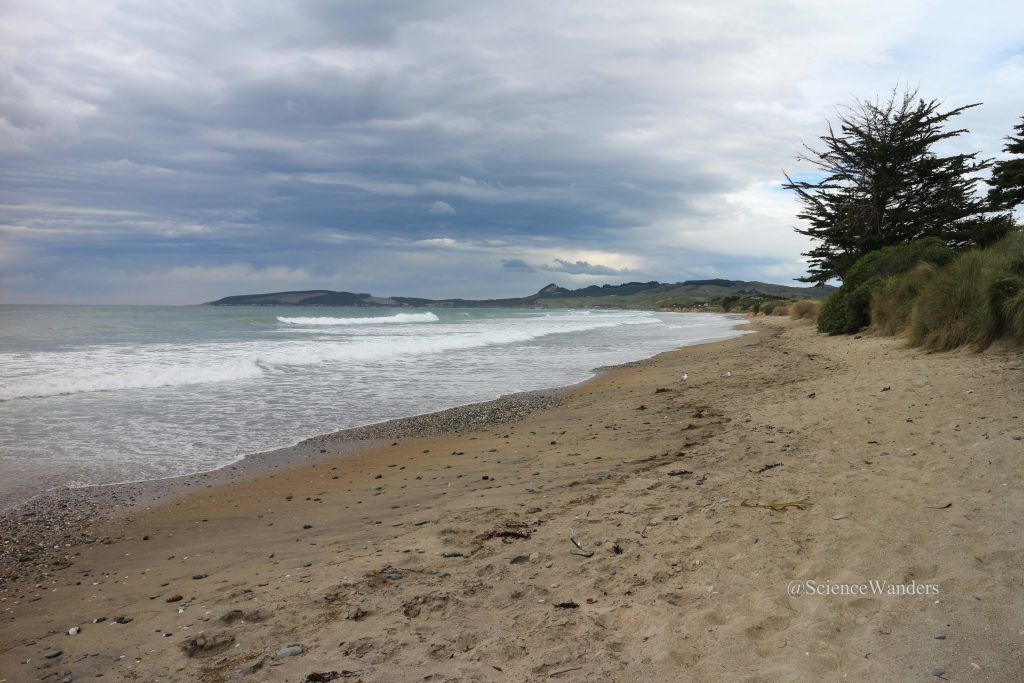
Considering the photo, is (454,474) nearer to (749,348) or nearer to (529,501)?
(529,501)

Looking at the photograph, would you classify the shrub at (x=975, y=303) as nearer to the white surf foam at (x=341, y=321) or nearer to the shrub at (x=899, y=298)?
the shrub at (x=899, y=298)

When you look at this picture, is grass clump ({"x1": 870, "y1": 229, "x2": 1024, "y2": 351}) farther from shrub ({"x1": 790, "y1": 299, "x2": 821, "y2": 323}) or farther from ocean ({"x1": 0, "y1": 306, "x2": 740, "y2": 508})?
shrub ({"x1": 790, "y1": 299, "x2": 821, "y2": 323})

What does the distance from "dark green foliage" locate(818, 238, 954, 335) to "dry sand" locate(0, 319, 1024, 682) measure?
13040 millimetres

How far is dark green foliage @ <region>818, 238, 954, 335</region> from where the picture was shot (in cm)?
1827

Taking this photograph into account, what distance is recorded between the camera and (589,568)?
3912 mm

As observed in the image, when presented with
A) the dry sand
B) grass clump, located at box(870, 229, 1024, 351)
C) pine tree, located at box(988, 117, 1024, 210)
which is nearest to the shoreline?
the dry sand

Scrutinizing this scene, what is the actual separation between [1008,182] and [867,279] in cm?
1194

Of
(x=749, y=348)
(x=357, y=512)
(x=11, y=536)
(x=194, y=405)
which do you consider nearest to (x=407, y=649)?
(x=357, y=512)

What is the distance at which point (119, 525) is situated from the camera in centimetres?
562

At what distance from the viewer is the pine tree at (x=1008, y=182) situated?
963 inches

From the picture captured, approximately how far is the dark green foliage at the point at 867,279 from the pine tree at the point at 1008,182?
8.05 meters

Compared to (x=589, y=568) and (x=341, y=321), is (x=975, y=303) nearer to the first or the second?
(x=589, y=568)

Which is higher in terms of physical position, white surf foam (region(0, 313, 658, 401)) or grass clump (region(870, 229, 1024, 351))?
grass clump (region(870, 229, 1024, 351))

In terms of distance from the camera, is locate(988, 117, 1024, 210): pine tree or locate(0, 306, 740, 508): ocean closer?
locate(0, 306, 740, 508): ocean
